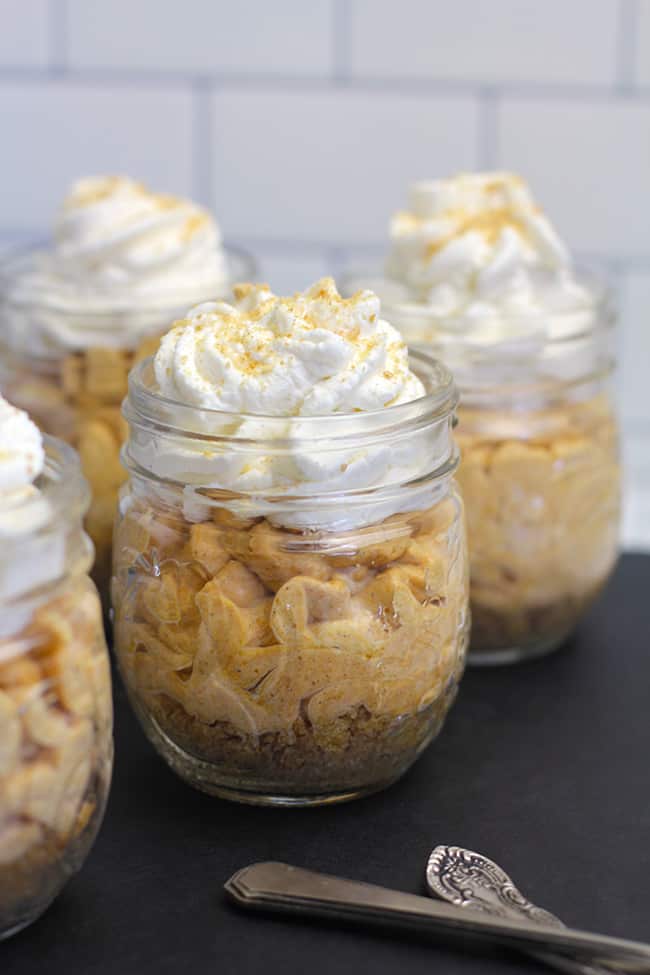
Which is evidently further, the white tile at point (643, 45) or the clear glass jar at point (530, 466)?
the white tile at point (643, 45)

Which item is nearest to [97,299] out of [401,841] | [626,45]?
[401,841]

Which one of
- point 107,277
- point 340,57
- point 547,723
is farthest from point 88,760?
point 340,57

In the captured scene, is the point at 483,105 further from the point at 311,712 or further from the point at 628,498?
the point at 311,712

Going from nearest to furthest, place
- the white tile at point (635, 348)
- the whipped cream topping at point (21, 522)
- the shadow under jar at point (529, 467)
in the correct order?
1. the whipped cream topping at point (21, 522)
2. the shadow under jar at point (529, 467)
3. the white tile at point (635, 348)

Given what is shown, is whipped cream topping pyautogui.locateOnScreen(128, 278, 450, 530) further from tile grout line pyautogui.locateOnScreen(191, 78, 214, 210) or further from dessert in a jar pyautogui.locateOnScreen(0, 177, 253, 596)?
tile grout line pyautogui.locateOnScreen(191, 78, 214, 210)

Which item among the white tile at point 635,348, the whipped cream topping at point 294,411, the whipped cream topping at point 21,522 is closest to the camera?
the whipped cream topping at point 21,522

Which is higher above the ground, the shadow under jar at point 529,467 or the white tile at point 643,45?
the white tile at point 643,45

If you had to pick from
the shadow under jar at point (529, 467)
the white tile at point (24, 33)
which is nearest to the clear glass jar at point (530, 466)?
the shadow under jar at point (529, 467)

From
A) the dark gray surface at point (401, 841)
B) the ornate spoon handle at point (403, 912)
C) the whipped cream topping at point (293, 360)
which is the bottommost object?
the dark gray surface at point (401, 841)

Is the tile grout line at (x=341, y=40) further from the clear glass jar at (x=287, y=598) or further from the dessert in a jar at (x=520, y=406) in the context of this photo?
the clear glass jar at (x=287, y=598)
